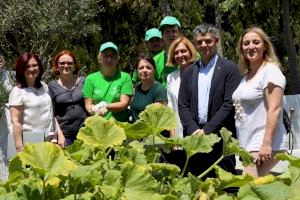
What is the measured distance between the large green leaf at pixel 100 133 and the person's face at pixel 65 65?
12.5 ft

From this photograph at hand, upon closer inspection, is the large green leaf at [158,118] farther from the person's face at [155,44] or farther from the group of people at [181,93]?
the person's face at [155,44]

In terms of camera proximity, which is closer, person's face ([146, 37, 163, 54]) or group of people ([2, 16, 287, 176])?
group of people ([2, 16, 287, 176])

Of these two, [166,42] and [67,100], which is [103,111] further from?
[166,42]

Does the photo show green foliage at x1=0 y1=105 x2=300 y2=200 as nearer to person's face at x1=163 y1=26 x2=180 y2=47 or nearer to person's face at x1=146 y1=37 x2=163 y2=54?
person's face at x1=163 y1=26 x2=180 y2=47

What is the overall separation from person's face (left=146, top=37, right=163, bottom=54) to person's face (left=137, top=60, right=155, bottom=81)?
605 mm

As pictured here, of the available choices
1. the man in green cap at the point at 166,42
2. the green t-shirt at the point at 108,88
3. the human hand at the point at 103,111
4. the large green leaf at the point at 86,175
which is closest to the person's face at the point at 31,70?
the green t-shirt at the point at 108,88

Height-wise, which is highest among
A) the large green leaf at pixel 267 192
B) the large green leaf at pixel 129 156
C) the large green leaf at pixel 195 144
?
the large green leaf at pixel 195 144

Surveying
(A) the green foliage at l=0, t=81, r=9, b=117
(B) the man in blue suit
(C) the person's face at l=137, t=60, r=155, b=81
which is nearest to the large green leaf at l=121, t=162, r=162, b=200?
(B) the man in blue suit

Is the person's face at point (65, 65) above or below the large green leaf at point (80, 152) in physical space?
above

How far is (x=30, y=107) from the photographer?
534 cm

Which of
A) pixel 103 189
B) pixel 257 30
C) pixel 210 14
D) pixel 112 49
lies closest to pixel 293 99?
pixel 112 49

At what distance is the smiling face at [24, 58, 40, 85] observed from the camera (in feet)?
17.5

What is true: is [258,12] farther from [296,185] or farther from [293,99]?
[296,185]

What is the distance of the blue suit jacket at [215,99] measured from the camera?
4.47 meters
